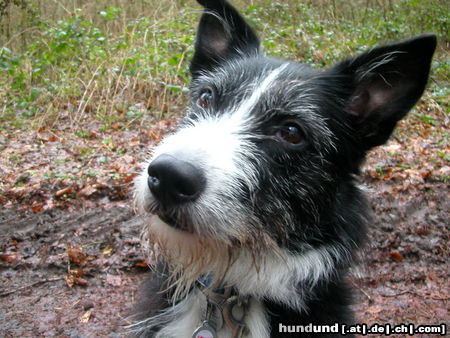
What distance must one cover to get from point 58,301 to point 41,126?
420 cm

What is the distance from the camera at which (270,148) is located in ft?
7.59

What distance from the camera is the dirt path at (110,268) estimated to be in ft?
11.3

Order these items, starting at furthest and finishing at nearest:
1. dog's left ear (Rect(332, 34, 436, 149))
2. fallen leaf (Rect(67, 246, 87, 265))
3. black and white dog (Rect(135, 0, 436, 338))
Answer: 1. fallen leaf (Rect(67, 246, 87, 265))
2. dog's left ear (Rect(332, 34, 436, 149))
3. black and white dog (Rect(135, 0, 436, 338))

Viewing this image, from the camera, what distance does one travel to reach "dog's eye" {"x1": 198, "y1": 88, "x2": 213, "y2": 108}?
2.61 meters

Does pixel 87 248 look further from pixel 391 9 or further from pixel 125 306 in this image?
pixel 391 9

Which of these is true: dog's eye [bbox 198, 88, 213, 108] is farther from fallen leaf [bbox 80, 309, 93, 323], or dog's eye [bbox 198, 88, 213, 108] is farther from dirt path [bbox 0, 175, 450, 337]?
fallen leaf [bbox 80, 309, 93, 323]

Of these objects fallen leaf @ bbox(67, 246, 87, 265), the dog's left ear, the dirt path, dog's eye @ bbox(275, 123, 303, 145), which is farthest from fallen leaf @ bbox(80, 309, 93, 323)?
the dog's left ear

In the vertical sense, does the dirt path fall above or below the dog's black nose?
below

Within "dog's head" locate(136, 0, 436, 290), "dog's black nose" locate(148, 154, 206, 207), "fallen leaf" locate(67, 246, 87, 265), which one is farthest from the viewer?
"fallen leaf" locate(67, 246, 87, 265)

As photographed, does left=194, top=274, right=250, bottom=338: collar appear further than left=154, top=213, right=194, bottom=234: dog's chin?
Yes

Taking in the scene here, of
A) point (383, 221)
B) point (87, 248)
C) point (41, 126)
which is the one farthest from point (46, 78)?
point (383, 221)

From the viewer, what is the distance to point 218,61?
3068 mm

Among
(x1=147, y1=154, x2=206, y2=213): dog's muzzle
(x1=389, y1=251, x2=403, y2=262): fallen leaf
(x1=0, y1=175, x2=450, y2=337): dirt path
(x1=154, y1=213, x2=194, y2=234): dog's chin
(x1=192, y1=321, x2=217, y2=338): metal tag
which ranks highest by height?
(x1=147, y1=154, x2=206, y2=213): dog's muzzle

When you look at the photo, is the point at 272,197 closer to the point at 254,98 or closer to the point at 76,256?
the point at 254,98
